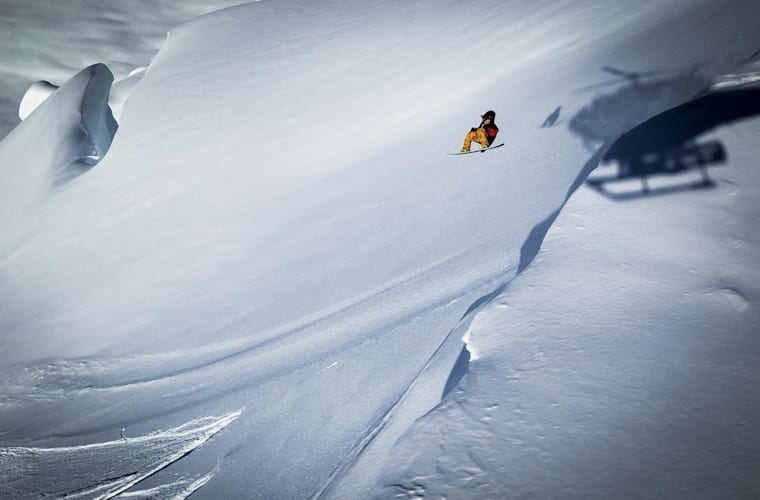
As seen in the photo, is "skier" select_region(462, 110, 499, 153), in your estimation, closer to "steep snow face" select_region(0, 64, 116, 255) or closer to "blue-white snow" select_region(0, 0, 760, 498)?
"blue-white snow" select_region(0, 0, 760, 498)

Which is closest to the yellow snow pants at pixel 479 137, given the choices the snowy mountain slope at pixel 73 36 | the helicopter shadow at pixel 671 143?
the helicopter shadow at pixel 671 143

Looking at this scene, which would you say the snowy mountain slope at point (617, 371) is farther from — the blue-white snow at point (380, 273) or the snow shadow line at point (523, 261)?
the snow shadow line at point (523, 261)

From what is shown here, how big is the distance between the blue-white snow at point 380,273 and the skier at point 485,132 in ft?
0.69

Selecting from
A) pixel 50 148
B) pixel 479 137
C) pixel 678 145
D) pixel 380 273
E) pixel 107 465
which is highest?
pixel 50 148

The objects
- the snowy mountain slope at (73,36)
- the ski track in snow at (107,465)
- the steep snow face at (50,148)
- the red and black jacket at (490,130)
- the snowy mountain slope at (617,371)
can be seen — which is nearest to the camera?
the snowy mountain slope at (617,371)

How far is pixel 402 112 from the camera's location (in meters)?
5.25

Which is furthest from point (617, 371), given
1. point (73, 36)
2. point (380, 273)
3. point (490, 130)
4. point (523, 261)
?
point (73, 36)

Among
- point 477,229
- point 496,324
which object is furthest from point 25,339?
point 496,324

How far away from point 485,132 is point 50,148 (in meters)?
5.91

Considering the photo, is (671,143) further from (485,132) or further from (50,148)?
(50,148)

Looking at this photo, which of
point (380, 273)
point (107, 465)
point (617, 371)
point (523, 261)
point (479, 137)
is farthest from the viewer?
point (479, 137)

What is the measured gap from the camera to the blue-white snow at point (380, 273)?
1.53m

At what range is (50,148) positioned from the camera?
255 inches

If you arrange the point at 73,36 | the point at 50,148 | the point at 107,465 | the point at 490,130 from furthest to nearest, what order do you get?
1. the point at 73,36
2. the point at 50,148
3. the point at 490,130
4. the point at 107,465
